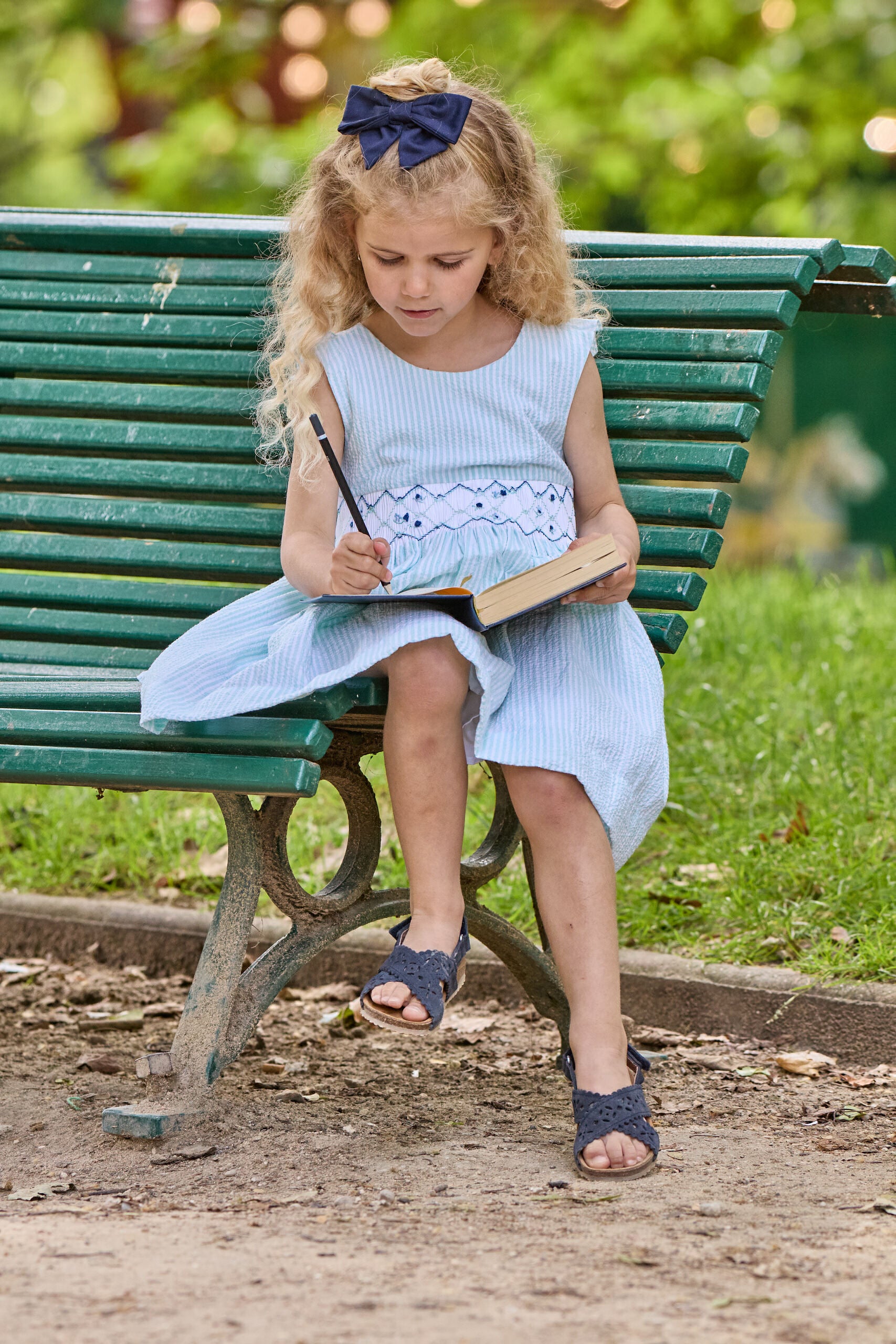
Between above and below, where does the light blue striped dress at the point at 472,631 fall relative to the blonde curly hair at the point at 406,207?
below

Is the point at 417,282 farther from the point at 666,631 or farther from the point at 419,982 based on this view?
the point at 419,982

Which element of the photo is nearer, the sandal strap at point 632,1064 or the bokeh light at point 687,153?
the sandal strap at point 632,1064

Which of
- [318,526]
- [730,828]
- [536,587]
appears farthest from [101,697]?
[730,828]

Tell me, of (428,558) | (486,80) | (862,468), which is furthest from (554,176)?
(862,468)

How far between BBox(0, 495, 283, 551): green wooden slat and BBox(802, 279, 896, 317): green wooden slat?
1.08 metres

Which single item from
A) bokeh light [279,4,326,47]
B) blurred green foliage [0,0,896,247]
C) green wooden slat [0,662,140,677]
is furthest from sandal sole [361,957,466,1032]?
bokeh light [279,4,326,47]

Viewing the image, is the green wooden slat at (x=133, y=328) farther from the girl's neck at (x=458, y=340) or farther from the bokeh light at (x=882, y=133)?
the bokeh light at (x=882, y=133)

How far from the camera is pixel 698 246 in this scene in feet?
10.0

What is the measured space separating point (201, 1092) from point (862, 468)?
906 cm

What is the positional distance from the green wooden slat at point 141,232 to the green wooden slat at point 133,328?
6.5 inches

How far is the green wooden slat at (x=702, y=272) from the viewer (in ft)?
9.56

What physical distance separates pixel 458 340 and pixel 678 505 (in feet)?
1.49

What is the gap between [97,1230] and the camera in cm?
204

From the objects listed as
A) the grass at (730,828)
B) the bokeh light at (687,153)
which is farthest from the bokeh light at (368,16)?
the grass at (730,828)
